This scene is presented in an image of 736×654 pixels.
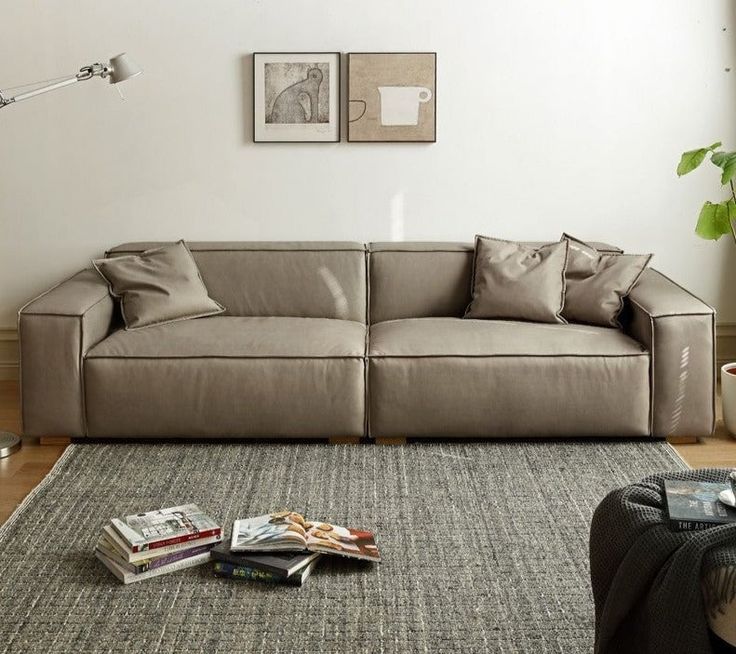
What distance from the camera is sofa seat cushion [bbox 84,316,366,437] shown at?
3.77 metres

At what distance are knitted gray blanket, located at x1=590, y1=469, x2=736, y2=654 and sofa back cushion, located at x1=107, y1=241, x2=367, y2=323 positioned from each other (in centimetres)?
230

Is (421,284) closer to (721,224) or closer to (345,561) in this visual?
(721,224)

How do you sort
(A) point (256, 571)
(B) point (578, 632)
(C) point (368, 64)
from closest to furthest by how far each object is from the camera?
1. (B) point (578, 632)
2. (A) point (256, 571)
3. (C) point (368, 64)

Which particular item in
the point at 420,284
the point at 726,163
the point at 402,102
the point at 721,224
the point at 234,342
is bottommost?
the point at 234,342

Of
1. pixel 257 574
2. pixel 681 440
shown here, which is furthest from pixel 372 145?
pixel 257 574

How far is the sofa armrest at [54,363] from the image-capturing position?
3768 mm

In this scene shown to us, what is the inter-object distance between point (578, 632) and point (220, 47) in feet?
10.4

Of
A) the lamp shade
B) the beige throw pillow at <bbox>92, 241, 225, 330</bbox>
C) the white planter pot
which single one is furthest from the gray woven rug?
the lamp shade

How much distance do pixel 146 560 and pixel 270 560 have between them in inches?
13.2

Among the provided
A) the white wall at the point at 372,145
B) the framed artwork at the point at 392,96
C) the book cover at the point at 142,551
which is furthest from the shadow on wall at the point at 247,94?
the book cover at the point at 142,551

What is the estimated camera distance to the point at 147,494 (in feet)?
10.9

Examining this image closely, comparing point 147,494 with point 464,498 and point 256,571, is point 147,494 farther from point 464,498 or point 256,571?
point 464,498

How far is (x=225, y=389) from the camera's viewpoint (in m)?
3.77

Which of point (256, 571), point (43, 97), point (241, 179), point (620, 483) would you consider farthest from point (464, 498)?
point (43, 97)
